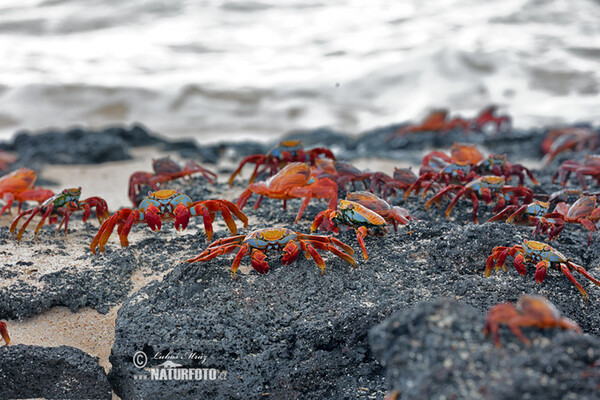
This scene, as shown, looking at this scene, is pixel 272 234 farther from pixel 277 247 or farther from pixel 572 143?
pixel 572 143

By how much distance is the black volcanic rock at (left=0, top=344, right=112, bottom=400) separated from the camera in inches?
114

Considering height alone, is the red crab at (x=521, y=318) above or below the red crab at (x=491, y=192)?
above

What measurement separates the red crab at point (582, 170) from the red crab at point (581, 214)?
1175 mm

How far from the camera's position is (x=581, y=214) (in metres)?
3.77

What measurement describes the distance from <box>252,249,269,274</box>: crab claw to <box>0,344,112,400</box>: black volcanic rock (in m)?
0.93

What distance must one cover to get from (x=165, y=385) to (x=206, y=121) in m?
12.0

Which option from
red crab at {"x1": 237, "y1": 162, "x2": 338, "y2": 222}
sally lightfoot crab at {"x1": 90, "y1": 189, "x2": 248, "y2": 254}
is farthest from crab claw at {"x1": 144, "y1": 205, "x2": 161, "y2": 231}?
red crab at {"x1": 237, "y1": 162, "x2": 338, "y2": 222}

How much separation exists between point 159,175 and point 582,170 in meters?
3.68

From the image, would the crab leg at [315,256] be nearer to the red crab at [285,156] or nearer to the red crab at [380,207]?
the red crab at [380,207]

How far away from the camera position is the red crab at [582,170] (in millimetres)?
4941

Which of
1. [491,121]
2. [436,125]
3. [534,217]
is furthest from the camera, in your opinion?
[491,121]

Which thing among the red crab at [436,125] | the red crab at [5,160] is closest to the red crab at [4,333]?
the red crab at [5,160]

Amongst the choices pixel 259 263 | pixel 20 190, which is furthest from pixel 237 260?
pixel 20 190

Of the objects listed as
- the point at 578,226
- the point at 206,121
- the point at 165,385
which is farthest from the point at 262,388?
the point at 206,121
